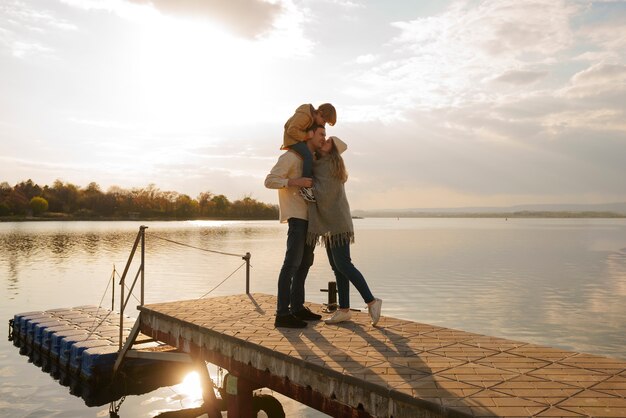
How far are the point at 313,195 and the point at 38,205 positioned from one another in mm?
191805

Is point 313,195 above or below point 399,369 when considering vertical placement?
above

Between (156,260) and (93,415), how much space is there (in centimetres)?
4514

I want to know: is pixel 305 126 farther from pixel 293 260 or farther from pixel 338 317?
pixel 338 317

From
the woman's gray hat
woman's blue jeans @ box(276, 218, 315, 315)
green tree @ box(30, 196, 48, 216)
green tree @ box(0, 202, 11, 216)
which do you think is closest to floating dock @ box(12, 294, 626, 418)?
woman's blue jeans @ box(276, 218, 315, 315)

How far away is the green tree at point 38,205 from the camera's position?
176000 millimetres

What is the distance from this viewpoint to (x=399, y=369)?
5.38 meters

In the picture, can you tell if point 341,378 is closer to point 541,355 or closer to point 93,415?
point 541,355

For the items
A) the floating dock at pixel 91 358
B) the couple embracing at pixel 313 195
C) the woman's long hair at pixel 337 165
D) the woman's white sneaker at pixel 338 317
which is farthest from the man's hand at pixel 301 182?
the floating dock at pixel 91 358

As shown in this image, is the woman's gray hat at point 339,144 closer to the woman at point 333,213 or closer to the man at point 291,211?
the woman at point 333,213

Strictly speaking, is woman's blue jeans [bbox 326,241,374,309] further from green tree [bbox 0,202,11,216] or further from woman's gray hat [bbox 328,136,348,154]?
green tree [bbox 0,202,11,216]

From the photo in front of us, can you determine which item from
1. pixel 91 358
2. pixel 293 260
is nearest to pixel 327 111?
pixel 293 260

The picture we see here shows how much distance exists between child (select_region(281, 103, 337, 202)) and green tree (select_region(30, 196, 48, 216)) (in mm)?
190717


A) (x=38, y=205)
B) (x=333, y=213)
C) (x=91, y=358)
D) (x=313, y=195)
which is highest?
(x=38, y=205)

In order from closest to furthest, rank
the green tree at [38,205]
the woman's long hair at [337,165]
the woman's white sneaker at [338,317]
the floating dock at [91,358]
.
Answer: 1. the woman's long hair at [337,165]
2. the woman's white sneaker at [338,317]
3. the floating dock at [91,358]
4. the green tree at [38,205]
